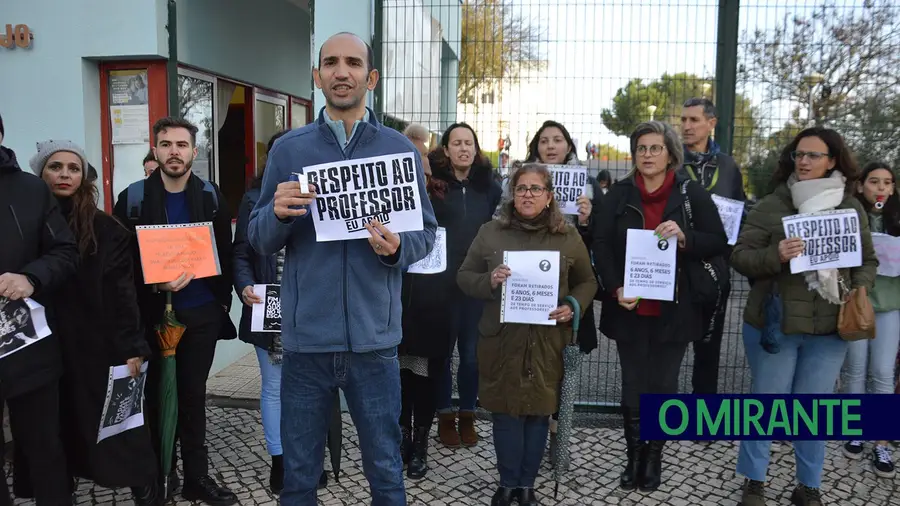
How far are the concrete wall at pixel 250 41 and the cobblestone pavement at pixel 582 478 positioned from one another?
399 centimetres

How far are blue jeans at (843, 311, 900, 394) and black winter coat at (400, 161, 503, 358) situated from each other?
2.70m

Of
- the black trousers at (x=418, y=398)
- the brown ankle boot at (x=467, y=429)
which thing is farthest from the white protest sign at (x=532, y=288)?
the brown ankle boot at (x=467, y=429)

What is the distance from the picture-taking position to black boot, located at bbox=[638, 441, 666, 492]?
4.07 m

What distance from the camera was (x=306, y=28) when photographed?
9.05m

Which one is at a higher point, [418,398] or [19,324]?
[19,324]

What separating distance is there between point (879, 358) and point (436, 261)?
10.3 feet

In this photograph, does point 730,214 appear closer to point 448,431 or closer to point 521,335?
point 521,335

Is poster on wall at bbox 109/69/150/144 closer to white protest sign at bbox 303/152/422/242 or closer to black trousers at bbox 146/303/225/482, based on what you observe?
black trousers at bbox 146/303/225/482

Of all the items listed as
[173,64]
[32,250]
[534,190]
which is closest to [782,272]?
[534,190]

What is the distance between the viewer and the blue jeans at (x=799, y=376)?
3.67m

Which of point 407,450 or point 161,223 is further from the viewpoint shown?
point 407,450

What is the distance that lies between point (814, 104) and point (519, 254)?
286cm

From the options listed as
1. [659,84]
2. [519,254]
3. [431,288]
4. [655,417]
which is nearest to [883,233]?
[659,84]

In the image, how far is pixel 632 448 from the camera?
13.6 feet
